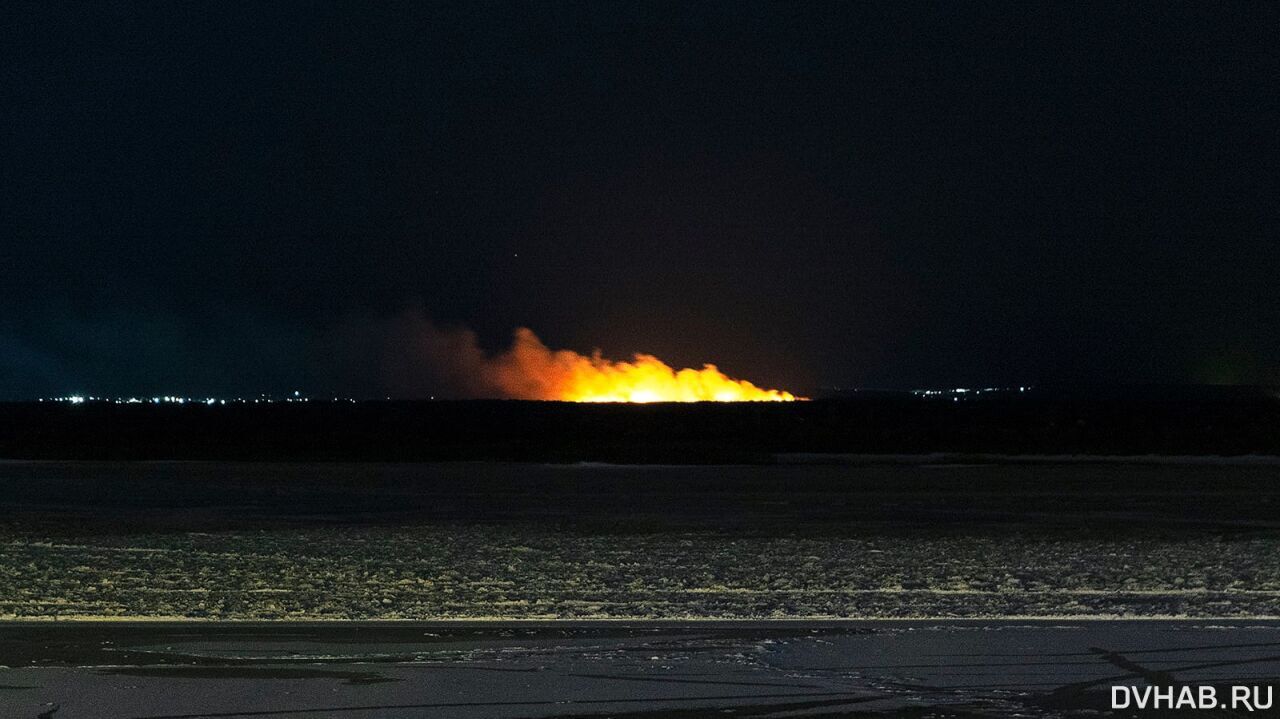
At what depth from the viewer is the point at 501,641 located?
12.8 m

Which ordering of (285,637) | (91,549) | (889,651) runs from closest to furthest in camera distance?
1. (889,651)
2. (285,637)
3. (91,549)

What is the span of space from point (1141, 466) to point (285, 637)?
35.9 meters

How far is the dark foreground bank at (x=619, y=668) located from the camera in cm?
1016

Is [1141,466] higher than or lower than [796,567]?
higher

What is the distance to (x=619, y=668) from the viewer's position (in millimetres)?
11500

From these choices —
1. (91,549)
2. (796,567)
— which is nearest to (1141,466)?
(796,567)

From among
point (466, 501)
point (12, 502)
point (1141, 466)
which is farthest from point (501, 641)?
point (1141, 466)

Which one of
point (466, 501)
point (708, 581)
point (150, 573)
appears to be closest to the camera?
point (708, 581)

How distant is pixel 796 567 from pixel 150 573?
743 cm

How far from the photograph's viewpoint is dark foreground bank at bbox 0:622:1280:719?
1016 centimetres

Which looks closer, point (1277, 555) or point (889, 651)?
point (889, 651)

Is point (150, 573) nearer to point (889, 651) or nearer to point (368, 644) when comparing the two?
point (368, 644)

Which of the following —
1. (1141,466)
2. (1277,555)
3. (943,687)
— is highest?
(1141,466)

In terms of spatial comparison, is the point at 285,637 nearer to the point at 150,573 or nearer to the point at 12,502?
the point at 150,573
